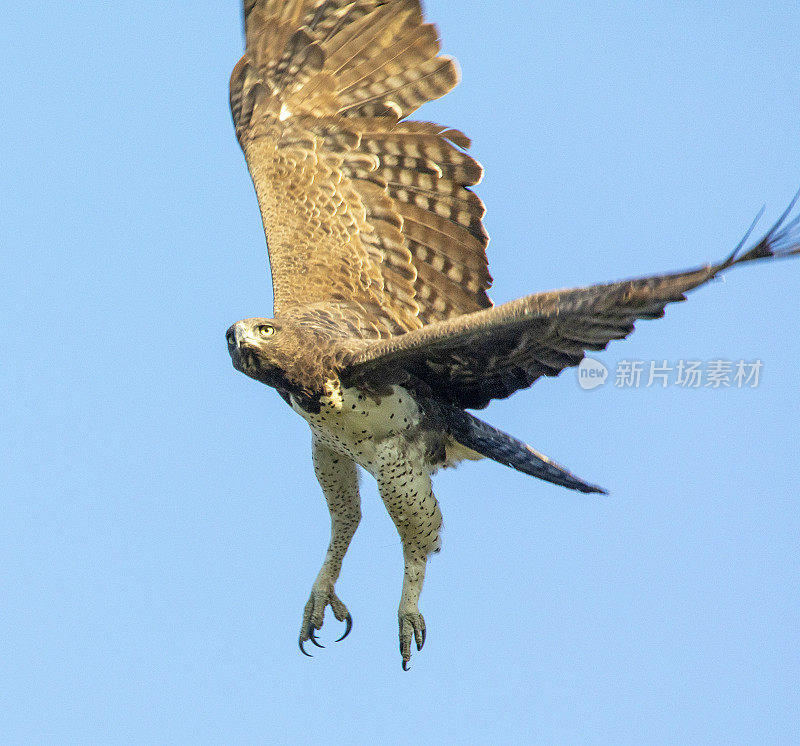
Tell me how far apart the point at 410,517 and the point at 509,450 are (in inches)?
30.0

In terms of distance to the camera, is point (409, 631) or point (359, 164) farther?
point (359, 164)

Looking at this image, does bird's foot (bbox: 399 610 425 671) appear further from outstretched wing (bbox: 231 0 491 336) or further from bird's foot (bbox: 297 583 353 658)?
outstretched wing (bbox: 231 0 491 336)

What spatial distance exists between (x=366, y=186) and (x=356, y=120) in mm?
504

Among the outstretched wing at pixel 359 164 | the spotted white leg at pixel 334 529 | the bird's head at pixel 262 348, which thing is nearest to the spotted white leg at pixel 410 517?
the spotted white leg at pixel 334 529

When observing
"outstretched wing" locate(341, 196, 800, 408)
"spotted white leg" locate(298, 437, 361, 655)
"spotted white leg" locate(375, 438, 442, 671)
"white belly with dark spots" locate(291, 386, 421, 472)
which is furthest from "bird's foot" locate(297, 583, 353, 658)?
"outstretched wing" locate(341, 196, 800, 408)

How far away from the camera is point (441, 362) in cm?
861

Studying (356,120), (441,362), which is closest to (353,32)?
(356,120)

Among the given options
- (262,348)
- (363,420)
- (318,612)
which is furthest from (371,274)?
(318,612)

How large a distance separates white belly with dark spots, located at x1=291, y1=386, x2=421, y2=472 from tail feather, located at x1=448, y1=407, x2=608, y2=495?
37 centimetres

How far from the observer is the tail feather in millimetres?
9000

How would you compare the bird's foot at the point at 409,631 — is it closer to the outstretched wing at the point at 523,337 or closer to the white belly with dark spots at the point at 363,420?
the white belly with dark spots at the point at 363,420

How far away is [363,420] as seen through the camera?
856 cm

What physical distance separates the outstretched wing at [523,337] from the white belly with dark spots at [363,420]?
14 centimetres

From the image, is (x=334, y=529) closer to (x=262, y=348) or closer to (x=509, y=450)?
(x=509, y=450)
